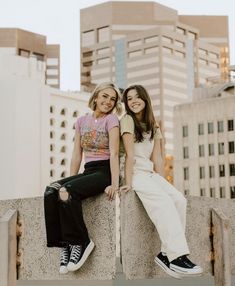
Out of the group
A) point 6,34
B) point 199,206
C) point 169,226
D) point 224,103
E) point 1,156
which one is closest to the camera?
point 169,226

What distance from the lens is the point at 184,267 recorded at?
5.85 m

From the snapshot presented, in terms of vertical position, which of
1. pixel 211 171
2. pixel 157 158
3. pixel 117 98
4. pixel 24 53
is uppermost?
pixel 24 53

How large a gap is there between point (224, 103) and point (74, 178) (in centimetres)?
7641

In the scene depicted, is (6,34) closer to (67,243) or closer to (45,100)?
(45,100)

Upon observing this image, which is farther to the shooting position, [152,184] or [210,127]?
[210,127]

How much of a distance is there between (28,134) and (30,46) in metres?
76.0

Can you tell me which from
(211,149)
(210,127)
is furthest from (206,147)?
(210,127)

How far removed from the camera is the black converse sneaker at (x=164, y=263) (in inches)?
234

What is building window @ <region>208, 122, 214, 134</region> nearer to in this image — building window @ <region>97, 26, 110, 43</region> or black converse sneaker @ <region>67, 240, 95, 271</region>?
black converse sneaker @ <region>67, 240, 95, 271</region>

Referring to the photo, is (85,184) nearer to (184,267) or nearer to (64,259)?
(64,259)

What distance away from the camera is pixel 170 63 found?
538ft

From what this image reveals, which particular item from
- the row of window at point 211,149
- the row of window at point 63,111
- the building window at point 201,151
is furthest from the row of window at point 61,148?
the building window at point 201,151

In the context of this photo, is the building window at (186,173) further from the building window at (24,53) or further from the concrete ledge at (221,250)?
the building window at (24,53)

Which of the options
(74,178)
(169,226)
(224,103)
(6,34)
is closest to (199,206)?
(169,226)
